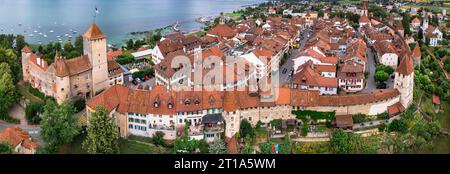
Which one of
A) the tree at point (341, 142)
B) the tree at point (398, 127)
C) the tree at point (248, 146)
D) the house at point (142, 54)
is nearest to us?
the tree at point (248, 146)

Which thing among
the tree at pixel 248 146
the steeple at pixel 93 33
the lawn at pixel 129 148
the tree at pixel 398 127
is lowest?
the lawn at pixel 129 148

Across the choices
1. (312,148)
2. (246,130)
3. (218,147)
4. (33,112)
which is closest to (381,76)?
(312,148)

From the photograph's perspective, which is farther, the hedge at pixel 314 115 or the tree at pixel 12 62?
the tree at pixel 12 62

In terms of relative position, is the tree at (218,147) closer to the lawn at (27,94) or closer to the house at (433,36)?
the lawn at (27,94)

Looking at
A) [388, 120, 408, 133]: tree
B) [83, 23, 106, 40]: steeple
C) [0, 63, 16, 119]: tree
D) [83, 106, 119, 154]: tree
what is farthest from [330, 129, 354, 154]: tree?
[0, 63, 16, 119]: tree

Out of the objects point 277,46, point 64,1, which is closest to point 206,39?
point 277,46

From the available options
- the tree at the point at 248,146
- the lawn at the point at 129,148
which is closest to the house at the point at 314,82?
the tree at the point at 248,146

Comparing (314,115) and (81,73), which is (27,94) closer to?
(81,73)

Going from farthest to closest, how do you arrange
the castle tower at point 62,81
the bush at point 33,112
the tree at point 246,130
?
the castle tower at point 62,81, the bush at point 33,112, the tree at point 246,130
